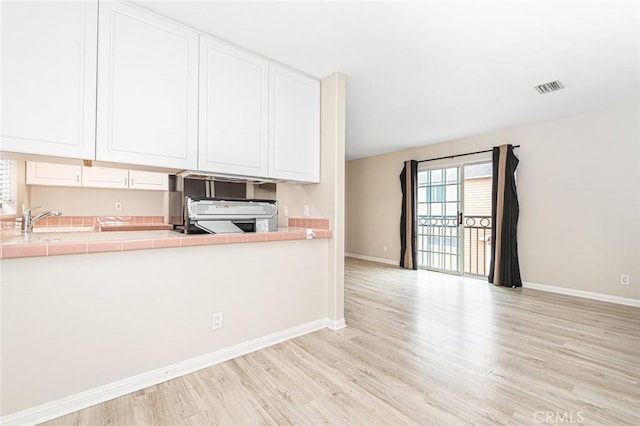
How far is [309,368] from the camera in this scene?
81.8 inches

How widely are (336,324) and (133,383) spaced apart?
1639 mm

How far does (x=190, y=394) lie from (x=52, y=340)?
808mm

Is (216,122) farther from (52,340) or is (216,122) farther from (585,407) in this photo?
(585,407)

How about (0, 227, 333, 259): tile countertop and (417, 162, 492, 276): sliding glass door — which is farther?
(417, 162, 492, 276): sliding glass door

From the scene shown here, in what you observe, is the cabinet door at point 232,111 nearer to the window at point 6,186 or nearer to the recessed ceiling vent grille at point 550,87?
the window at point 6,186

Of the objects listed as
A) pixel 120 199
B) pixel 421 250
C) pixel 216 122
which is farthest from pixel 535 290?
pixel 120 199

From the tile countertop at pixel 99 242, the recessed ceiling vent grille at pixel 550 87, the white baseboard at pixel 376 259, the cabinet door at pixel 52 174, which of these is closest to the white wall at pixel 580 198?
the recessed ceiling vent grille at pixel 550 87

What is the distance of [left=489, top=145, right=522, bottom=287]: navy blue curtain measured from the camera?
4.40 metres

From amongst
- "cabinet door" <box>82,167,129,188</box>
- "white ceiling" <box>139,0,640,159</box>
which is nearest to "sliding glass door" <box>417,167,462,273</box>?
"white ceiling" <box>139,0,640,159</box>

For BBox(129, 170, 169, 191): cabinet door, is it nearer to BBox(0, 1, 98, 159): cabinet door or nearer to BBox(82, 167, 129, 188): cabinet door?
BBox(82, 167, 129, 188): cabinet door

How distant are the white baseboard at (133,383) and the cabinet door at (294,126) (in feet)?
4.73

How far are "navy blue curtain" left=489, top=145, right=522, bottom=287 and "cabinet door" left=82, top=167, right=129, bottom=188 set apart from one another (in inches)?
219

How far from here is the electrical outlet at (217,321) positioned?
7.02 ft

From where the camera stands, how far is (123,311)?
1.77 meters
